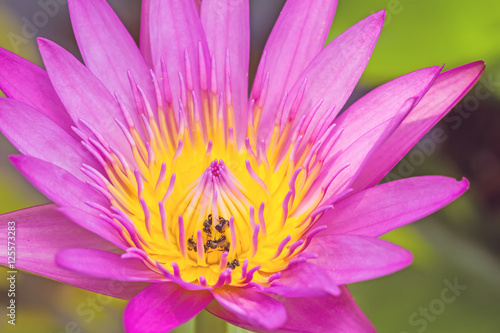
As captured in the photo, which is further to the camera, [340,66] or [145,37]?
[145,37]

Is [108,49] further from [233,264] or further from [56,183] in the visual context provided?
[233,264]

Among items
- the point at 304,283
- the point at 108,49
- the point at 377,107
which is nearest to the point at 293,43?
the point at 377,107

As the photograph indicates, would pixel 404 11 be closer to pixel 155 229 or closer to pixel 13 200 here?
pixel 155 229

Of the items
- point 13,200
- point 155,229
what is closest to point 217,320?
point 155,229

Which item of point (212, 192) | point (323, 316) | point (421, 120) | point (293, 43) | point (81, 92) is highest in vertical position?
point (293, 43)

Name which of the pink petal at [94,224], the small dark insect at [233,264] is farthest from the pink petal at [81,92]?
the small dark insect at [233,264]
